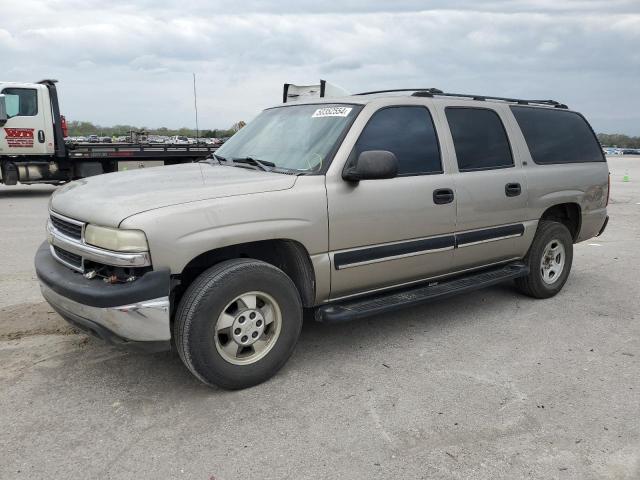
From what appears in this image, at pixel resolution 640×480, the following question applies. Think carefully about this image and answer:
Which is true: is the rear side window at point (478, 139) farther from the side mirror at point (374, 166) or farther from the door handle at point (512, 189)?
the side mirror at point (374, 166)

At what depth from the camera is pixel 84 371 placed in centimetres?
368

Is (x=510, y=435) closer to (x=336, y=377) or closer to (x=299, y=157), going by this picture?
(x=336, y=377)

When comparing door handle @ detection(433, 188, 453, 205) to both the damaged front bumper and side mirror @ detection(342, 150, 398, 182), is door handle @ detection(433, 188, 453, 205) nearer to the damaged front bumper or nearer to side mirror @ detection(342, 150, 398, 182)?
side mirror @ detection(342, 150, 398, 182)

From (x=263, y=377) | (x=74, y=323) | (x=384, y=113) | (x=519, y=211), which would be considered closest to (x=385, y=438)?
(x=263, y=377)

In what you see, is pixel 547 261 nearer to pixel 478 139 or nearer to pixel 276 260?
pixel 478 139

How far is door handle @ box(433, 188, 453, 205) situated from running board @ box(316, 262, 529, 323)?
0.70 m

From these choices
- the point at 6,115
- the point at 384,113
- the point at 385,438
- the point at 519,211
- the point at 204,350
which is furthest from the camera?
the point at 6,115

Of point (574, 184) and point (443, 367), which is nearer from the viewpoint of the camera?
point (443, 367)

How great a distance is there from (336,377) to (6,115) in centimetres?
1278

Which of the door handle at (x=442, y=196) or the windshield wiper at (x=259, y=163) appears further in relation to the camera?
the door handle at (x=442, y=196)

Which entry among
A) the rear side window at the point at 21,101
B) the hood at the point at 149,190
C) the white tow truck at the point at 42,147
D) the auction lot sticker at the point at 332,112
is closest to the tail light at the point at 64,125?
the white tow truck at the point at 42,147

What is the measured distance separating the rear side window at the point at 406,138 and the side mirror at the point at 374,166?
0.25 metres

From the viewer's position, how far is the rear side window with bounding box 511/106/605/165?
17.0 feet

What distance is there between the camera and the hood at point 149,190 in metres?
3.15
